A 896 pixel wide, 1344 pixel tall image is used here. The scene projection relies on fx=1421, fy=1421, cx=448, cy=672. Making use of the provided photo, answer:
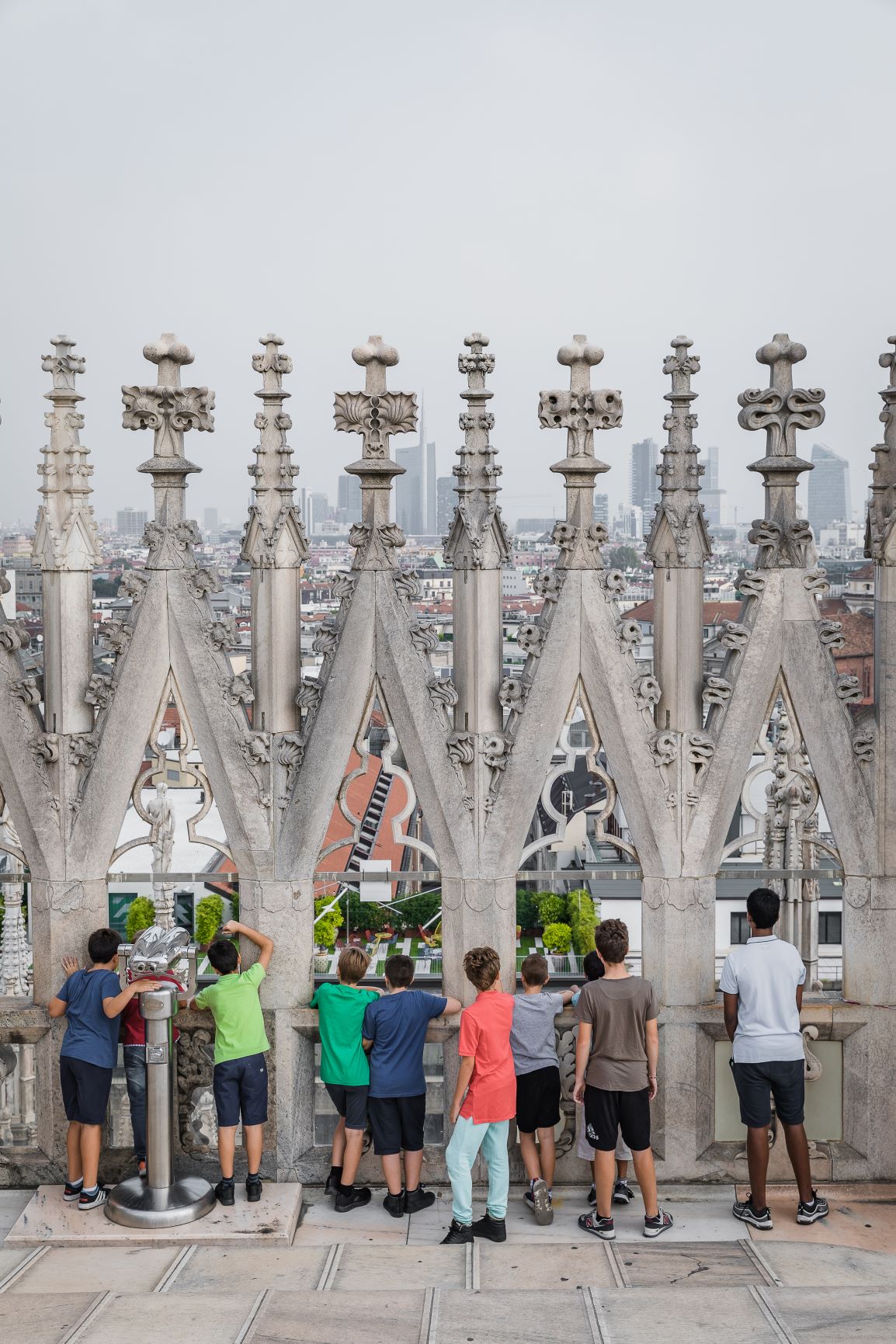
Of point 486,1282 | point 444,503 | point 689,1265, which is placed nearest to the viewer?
point 486,1282

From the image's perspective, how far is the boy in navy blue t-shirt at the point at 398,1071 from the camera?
819 cm

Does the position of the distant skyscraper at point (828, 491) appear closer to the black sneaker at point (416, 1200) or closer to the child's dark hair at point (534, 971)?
the child's dark hair at point (534, 971)

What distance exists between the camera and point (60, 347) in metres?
8.91

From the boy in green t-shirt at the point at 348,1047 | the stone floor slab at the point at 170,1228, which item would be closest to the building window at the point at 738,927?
the boy in green t-shirt at the point at 348,1047

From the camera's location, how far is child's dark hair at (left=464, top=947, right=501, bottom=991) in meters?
7.79

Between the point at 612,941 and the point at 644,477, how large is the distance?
3542 millimetres

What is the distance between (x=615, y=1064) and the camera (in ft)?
26.0

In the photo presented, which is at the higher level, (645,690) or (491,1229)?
(645,690)

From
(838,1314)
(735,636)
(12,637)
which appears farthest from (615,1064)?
(12,637)

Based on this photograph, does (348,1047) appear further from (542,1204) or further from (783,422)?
(783,422)

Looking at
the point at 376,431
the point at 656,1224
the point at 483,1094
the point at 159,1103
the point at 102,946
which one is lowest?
the point at 656,1224

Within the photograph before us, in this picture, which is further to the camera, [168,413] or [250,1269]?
[168,413]

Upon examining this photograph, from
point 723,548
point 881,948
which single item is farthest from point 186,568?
point 881,948

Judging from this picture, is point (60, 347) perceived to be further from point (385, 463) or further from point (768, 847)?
point (768, 847)
